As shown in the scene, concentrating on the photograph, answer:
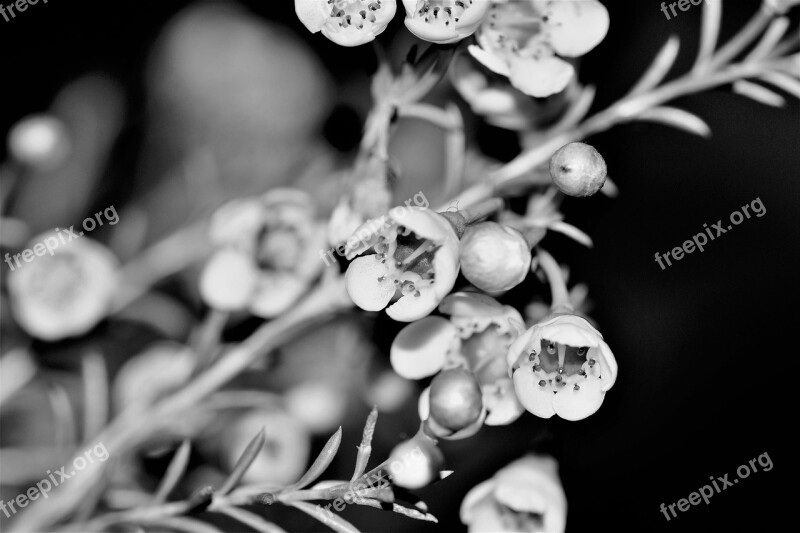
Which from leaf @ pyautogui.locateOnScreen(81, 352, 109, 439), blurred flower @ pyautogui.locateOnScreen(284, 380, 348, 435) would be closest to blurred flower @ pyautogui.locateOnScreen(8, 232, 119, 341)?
leaf @ pyautogui.locateOnScreen(81, 352, 109, 439)

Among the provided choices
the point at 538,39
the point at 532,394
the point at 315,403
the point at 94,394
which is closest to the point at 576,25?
the point at 538,39

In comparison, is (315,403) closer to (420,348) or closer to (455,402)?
(420,348)

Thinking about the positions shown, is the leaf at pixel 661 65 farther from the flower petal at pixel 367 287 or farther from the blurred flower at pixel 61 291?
the blurred flower at pixel 61 291

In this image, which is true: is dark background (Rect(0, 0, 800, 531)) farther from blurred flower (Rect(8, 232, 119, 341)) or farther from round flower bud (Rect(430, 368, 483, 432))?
round flower bud (Rect(430, 368, 483, 432))

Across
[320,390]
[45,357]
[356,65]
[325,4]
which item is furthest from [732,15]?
[45,357]

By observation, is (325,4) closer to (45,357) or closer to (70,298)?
(70,298)

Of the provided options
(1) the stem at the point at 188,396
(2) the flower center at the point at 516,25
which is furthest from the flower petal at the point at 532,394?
(2) the flower center at the point at 516,25

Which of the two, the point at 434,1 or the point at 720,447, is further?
the point at 720,447
